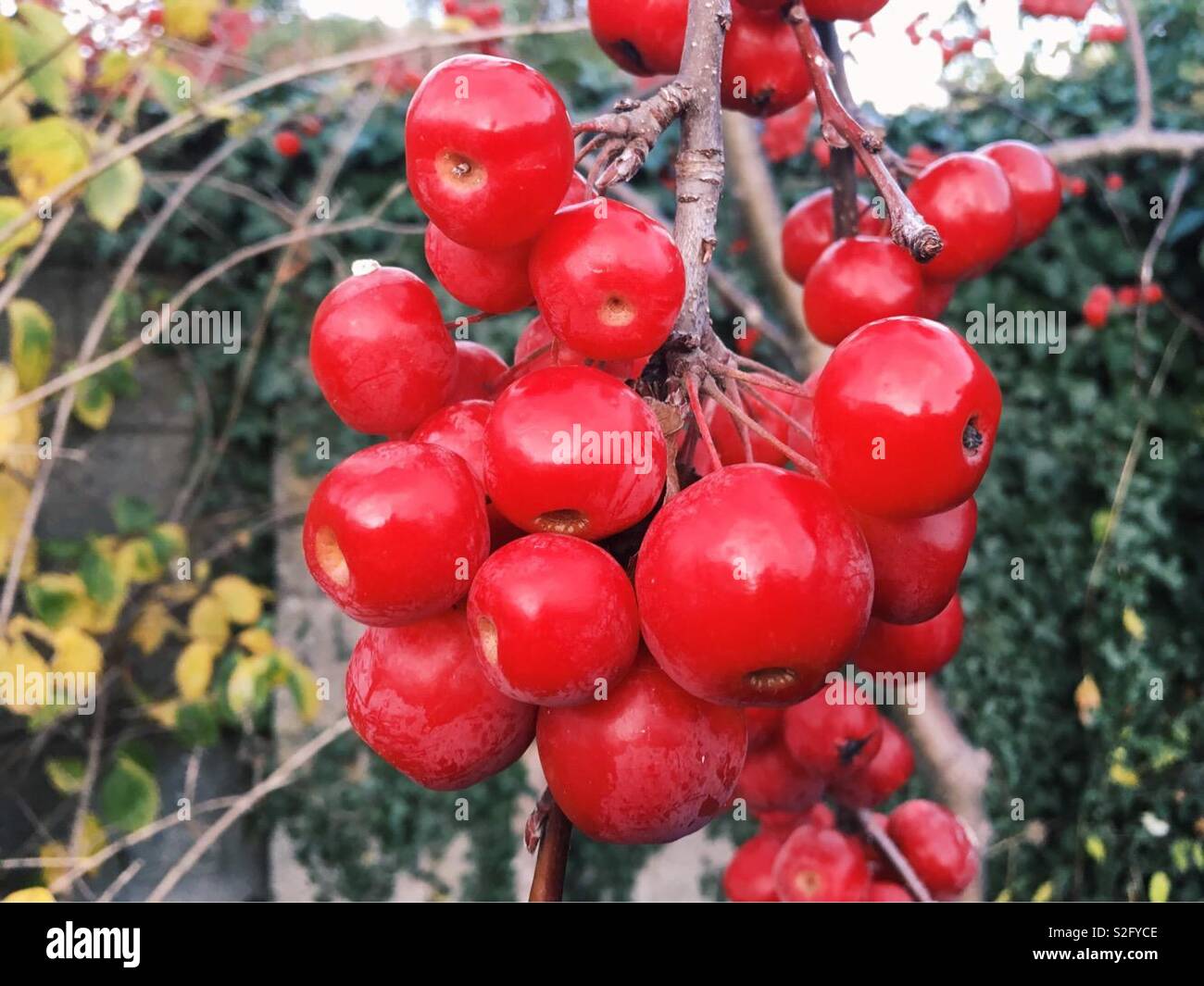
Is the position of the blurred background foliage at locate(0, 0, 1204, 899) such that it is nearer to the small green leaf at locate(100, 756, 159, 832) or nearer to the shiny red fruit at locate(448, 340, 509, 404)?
the small green leaf at locate(100, 756, 159, 832)

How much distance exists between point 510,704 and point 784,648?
13 centimetres

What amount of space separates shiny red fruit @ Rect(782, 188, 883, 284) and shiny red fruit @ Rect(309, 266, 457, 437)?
0.31 m

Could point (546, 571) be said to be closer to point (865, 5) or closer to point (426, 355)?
point (426, 355)

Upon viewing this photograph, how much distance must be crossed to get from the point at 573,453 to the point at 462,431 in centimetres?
9

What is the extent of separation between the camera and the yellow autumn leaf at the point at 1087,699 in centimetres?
217

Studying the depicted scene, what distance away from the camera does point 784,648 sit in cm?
36

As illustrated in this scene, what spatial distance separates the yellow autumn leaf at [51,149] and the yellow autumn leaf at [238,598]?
0.96 m

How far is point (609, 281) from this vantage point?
365mm

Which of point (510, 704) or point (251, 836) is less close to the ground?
point (510, 704)

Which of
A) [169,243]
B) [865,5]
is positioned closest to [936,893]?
[865,5]

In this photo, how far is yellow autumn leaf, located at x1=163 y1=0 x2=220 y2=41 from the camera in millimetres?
1438

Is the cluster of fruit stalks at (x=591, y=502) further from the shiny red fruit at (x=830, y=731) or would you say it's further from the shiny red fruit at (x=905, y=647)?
the shiny red fruit at (x=830, y=731)

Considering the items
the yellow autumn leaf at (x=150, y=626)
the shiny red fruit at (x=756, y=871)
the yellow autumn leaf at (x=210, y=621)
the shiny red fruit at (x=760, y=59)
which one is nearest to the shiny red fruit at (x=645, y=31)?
the shiny red fruit at (x=760, y=59)

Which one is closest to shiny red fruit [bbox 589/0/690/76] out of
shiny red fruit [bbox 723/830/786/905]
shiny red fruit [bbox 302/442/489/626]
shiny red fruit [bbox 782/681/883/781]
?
shiny red fruit [bbox 302/442/489/626]
